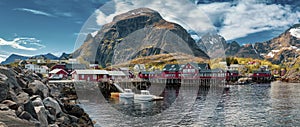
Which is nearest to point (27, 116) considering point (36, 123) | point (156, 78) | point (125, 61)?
point (36, 123)

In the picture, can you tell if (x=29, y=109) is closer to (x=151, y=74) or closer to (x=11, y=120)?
(x=11, y=120)

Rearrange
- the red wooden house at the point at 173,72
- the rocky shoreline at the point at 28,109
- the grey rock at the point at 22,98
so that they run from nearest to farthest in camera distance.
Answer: the rocky shoreline at the point at 28,109 → the grey rock at the point at 22,98 → the red wooden house at the point at 173,72

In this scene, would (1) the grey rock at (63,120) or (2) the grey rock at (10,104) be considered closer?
(2) the grey rock at (10,104)

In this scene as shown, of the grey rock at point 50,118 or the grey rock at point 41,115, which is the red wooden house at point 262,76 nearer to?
the grey rock at point 50,118

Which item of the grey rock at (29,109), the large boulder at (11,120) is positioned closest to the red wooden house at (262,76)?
the grey rock at (29,109)

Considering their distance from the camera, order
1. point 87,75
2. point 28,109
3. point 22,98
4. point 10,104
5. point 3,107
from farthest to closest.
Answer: point 87,75
point 22,98
point 28,109
point 10,104
point 3,107

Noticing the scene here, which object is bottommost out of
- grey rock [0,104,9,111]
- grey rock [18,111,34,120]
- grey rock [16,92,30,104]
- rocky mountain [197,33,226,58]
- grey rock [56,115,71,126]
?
grey rock [56,115,71,126]

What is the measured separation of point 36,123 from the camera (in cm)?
1288

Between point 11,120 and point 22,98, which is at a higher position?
point 22,98

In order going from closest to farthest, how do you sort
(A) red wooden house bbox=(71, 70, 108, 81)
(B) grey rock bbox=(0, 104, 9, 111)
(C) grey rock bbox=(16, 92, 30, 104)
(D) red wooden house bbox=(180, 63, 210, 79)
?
1. (B) grey rock bbox=(0, 104, 9, 111)
2. (C) grey rock bbox=(16, 92, 30, 104)
3. (A) red wooden house bbox=(71, 70, 108, 81)
4. (D) red wooden house bbox=(180, 63, 210, 79)

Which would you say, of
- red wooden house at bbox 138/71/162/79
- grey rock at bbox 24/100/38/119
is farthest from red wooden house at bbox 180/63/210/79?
grey rock at bbox 24/100/38/119

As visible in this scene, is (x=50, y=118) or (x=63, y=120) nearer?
(x=50, y=118)

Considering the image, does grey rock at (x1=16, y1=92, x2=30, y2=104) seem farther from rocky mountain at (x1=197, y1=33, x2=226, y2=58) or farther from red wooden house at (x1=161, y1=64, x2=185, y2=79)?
red wooden house at (x1=161, y1=64, x2=185, y2=79)

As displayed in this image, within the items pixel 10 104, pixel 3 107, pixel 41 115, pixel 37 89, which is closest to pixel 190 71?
pixel 37 89
